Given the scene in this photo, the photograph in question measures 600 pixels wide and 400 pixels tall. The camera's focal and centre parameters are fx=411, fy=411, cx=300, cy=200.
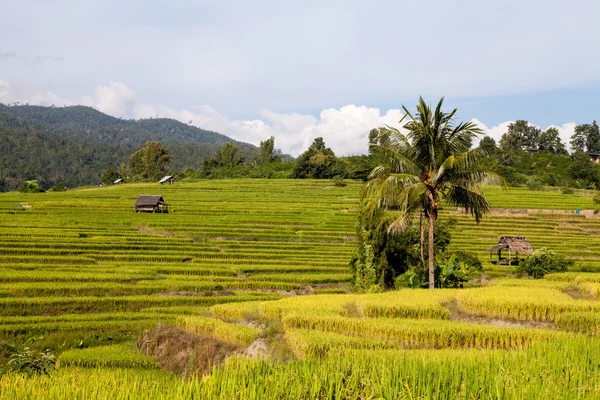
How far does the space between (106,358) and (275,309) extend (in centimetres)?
462

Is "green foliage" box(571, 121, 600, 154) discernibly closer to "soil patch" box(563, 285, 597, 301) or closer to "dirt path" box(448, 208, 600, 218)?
"dirt path" box(448, 208, 600, 218)

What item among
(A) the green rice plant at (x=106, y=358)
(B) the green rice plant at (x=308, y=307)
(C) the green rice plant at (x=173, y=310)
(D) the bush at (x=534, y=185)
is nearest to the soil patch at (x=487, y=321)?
(B) the green rice plant at (x=308, y=307)

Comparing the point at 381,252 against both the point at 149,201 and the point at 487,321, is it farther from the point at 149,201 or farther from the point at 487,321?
the point at 149,201

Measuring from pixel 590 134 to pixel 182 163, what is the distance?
448 feet

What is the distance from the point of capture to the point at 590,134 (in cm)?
10512

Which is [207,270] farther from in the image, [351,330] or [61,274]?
[351,330]

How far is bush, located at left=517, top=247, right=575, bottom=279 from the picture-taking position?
21188 mm

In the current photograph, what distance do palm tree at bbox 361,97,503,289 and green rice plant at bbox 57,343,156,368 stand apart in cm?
799

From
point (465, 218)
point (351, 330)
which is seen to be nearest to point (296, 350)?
point (351, 330)

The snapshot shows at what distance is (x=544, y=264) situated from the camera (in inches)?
850

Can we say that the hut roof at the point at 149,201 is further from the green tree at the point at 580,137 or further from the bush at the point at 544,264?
the green tree at the point at 580,137

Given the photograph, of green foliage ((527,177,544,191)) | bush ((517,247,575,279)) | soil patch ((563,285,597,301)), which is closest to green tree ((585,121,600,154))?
green foliage ((527,177,544,191))

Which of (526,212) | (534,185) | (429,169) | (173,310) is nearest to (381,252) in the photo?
(429,169)

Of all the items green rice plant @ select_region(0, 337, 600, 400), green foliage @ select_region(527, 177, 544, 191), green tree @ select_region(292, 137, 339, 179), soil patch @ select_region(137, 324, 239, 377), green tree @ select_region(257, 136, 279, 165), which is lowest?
soil patch @ select_region(137, 324, 239, 377)
